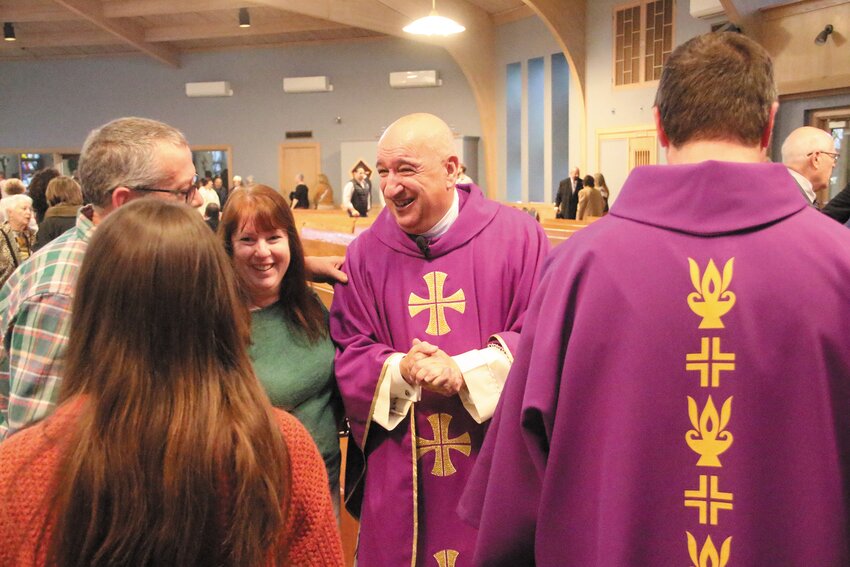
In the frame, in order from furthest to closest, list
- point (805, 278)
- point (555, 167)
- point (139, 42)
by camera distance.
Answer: point (139, 42) → point (555, 167) → point (805, 278)

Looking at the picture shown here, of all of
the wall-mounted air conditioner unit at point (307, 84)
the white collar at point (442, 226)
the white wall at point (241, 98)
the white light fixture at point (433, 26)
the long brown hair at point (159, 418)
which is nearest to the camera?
the long brown hair at point (159, 418)

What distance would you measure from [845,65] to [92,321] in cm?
905

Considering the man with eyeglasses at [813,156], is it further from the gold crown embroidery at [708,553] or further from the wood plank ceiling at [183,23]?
the wood plank ceiling at [183,23]

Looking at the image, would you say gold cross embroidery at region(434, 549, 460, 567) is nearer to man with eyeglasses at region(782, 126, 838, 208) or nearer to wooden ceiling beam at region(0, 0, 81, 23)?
man with eyeglasses at region(782, 126, 838, 208)

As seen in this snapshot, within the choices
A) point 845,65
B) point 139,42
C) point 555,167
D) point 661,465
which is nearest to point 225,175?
point 139,42

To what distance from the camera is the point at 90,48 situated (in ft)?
59.8

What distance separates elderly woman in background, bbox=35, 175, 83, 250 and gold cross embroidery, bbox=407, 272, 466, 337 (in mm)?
2960

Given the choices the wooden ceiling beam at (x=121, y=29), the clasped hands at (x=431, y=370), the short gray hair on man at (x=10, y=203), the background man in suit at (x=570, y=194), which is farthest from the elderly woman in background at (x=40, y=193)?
the wooden ceiling beam at (x=121, y=29)

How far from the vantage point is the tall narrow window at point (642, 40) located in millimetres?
11734

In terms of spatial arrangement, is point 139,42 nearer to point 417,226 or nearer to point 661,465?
point 417,226

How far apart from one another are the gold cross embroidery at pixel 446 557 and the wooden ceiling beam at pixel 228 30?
1491 centimetres

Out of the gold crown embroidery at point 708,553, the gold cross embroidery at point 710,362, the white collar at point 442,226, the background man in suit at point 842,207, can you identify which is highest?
the white collar at point 442,226

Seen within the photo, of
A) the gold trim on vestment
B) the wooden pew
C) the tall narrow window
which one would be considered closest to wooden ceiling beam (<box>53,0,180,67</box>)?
the wooden pew

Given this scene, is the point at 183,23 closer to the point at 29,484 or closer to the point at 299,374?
the point at 299,374
